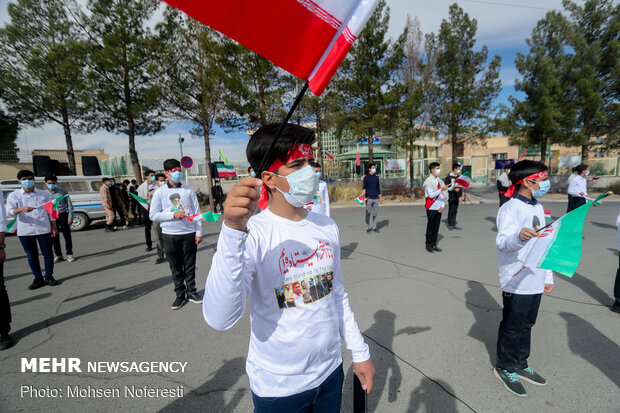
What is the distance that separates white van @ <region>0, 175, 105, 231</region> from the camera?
11.4 m

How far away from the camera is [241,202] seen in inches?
37.7

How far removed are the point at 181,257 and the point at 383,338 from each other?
325 cm

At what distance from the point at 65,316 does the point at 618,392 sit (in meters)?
6.65

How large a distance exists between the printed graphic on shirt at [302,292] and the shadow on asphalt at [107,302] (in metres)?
4.43

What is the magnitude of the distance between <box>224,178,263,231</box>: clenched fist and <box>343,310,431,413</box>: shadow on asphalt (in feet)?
5.82

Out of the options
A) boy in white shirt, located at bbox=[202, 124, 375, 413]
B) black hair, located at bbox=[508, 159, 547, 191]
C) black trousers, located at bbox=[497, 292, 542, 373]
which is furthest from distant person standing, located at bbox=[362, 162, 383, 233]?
boy in white shirt, located at bbox=[202, 124, 375, 413]

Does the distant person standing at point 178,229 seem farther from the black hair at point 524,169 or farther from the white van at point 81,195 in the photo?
the white van at point 81,195

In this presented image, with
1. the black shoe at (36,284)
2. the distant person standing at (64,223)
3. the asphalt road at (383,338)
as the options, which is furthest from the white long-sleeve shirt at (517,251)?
the distant person standing at (64,223)

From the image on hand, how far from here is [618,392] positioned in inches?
95.6

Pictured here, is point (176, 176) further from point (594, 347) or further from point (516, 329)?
point (594, 347)

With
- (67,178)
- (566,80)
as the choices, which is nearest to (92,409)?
(67,178)

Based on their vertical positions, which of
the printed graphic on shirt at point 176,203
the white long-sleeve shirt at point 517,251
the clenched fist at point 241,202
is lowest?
the white long-sleeve shirt at point 517,251

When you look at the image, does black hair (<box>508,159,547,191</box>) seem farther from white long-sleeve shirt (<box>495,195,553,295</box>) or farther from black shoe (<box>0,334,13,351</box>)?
black shoe (<box>0,334,13,351</box>)

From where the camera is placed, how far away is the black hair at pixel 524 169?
102 inches
